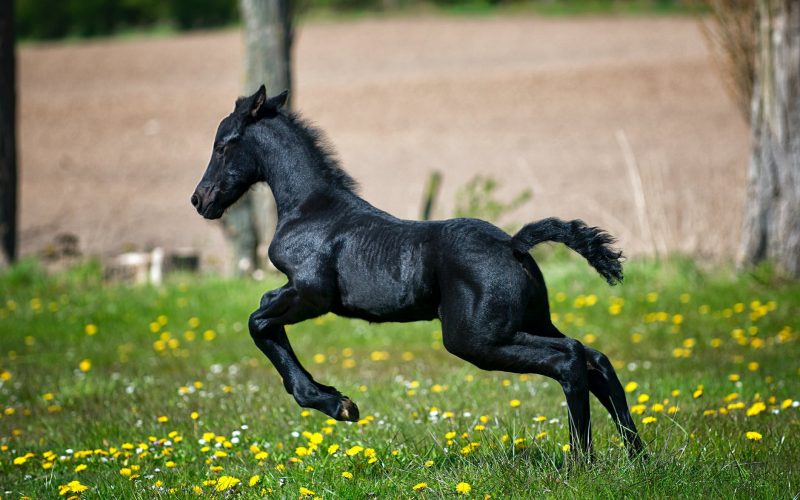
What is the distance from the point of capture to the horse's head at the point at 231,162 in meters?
4.85

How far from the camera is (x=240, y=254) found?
13031 mm

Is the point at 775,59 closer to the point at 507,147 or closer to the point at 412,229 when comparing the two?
the point at 412,229

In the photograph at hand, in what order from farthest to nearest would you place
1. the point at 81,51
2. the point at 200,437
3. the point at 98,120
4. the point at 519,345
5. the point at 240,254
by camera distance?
1. the point at 81,51
2. the point at 98,120
3. the point at 240,254
4. the point at 200,437
5. the point at 519,345

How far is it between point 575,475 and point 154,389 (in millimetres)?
4395

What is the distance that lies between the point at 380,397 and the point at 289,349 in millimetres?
2331

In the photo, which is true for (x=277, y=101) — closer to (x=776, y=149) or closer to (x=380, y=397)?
(x=380, y=397)

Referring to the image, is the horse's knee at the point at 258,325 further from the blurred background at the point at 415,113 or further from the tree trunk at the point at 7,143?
the tree trunk at the point at 7,143

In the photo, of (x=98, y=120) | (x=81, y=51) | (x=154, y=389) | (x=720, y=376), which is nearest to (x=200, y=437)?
(x=154, y=389)

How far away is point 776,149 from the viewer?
10.8 m

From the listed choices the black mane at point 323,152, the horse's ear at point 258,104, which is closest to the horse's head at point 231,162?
the horse's ear at point 258,104

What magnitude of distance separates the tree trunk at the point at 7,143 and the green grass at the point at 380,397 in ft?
2.85

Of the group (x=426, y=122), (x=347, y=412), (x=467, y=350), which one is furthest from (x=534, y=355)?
(x=426, y=122)

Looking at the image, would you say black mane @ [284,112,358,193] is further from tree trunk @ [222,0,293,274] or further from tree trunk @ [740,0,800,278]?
tree trunk @ [222,0,293,274]

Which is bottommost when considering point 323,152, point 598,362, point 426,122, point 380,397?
point 426,122
